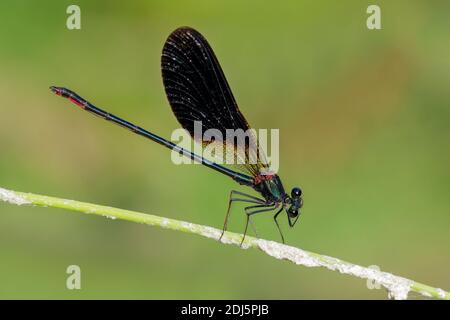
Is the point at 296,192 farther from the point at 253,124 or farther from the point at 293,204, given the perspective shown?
the point at 253,124

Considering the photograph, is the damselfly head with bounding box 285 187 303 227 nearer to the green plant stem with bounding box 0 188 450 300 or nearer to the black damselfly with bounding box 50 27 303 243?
the black damselfly with bounding box 50 27 303 243

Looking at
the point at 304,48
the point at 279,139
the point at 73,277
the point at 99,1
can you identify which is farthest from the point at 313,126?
the point at 73,277

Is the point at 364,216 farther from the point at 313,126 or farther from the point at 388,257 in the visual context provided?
the point at 313,126

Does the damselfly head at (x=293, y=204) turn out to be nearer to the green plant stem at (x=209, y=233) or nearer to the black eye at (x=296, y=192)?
the black eye at (x=296, y=192)

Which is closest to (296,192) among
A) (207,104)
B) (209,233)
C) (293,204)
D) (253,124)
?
(293,204)

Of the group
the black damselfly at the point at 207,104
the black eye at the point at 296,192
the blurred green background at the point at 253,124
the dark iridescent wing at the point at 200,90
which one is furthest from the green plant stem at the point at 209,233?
the blurred green background at the point at 253,124

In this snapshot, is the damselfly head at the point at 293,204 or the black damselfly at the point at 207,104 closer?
the black damselfly at the point at 207,104

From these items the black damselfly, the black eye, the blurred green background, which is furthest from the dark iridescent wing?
the blurred green background
